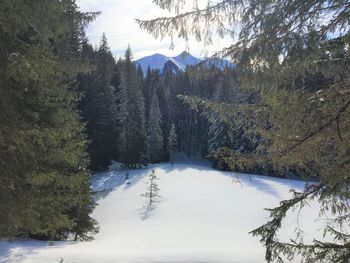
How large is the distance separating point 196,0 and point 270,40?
79cm

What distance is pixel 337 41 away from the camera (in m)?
4.19

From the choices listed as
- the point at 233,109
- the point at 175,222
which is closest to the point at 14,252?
the point at 233,109

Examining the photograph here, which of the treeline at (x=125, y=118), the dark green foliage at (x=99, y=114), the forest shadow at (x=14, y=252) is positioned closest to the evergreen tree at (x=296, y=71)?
the forest shadow at (x=14, y=252)

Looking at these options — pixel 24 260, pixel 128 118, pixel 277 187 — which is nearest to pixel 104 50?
pixel 128 118

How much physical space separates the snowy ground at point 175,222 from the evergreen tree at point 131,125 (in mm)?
2456

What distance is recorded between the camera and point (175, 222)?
2717 centimetres

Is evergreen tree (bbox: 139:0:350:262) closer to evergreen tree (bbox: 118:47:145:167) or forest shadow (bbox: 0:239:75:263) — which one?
forest shadow (bbox: 0:239:75:263)

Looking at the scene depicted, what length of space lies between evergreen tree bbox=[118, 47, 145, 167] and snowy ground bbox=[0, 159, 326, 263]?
2456 mm

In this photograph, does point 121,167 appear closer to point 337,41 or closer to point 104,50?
point 104,50

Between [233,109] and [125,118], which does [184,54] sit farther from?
[125,118]

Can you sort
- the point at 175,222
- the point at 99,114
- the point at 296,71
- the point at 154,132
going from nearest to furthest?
1. the point at 296,71
2. the point at 175,222
3. the point at 99,114
4. the point at 154,132

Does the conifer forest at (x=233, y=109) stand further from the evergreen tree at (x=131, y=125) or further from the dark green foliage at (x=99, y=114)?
the evergreen tree at (x=131, y=125)

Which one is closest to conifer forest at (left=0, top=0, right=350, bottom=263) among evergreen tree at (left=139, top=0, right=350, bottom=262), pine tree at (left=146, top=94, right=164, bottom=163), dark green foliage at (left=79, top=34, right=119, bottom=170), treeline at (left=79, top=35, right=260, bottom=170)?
evergreen tree at (left=139, top=0, right=350, bottom=262)

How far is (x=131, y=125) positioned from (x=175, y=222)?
26.7 m
